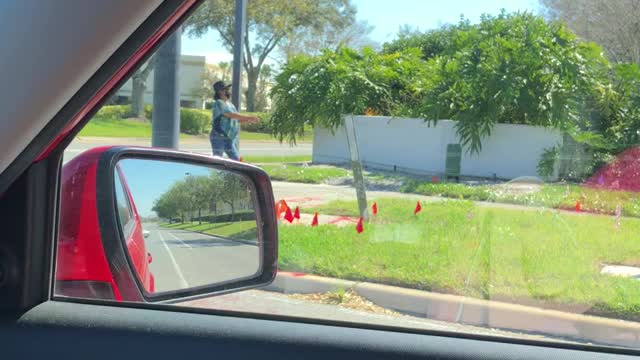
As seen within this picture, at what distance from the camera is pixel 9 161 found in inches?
65.3

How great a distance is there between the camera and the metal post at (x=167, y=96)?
1.90m

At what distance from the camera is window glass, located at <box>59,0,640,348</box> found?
213cm

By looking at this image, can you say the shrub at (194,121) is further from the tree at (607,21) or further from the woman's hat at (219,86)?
the tree at (607,21)

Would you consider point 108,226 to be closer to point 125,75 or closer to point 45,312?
point 45,312

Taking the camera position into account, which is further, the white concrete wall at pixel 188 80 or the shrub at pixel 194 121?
the shrub at pixel 194 121

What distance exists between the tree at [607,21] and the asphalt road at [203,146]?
43.0 inches

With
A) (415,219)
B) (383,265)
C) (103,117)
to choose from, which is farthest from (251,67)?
(383,265)

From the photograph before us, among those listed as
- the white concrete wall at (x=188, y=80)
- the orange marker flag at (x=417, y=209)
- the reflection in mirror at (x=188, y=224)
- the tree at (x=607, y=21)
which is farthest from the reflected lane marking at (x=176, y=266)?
the orange marker flag at (x=417, y=209)

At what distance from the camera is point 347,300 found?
3.31 m

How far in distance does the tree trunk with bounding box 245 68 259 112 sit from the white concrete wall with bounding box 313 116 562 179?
418 mm

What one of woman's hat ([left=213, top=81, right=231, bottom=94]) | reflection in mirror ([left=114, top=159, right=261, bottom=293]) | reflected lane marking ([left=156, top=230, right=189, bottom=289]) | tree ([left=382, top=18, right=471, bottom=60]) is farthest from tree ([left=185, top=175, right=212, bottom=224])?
tree ([left=382, top=18, right=471, bottom=60])

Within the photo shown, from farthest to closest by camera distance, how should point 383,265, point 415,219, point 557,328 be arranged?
point 383,265 < point 415,219 < point 557,328

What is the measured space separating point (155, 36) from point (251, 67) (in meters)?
0.65

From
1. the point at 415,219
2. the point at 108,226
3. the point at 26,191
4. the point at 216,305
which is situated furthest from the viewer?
the point at 415,219
